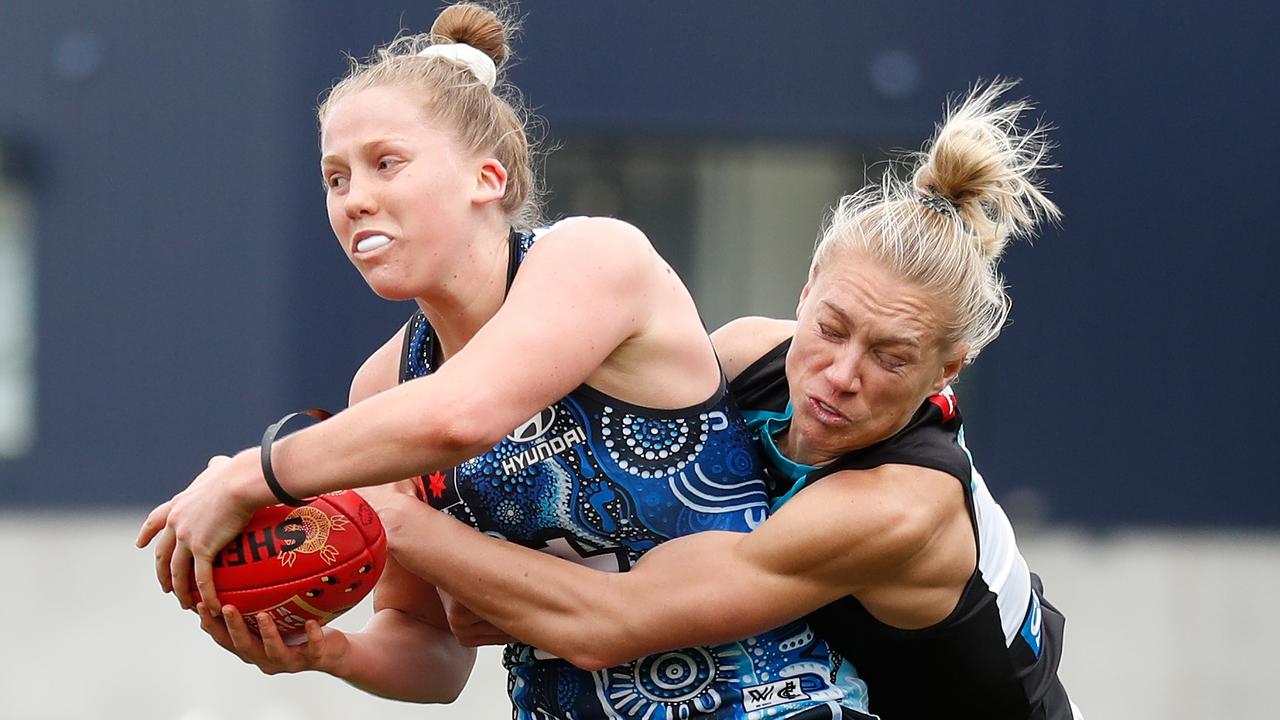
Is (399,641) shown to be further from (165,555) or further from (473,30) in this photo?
(473,30)

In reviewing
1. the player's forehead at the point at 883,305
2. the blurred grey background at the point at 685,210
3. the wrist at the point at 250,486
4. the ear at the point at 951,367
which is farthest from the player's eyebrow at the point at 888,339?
the blurred grey background at the point at 685,210

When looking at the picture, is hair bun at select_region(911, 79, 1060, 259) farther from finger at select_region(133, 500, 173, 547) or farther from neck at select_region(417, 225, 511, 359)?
finger at select_region(133, 500, 173, 547)

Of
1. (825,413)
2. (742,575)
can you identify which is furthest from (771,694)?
(825,413)

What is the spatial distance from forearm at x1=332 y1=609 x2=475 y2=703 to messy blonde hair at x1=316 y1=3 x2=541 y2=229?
775mm

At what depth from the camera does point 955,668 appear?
2.53 metres

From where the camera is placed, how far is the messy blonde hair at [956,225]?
2.46 meters

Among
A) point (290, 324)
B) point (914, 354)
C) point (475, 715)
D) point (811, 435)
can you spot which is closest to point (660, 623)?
point (811, 435)

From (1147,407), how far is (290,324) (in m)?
5.12

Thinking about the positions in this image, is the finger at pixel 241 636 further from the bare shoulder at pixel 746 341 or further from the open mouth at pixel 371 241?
the bare shoulder at pixel 746 341

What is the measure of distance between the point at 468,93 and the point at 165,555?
32.7 inches

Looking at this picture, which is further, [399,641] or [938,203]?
[399,641]

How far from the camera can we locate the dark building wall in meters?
9.33

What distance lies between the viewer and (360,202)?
2281 mm

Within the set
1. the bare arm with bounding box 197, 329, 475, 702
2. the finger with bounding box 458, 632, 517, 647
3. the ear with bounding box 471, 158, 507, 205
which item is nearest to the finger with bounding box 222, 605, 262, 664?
the bare arm with bounding box 197, 329, 475, 702
